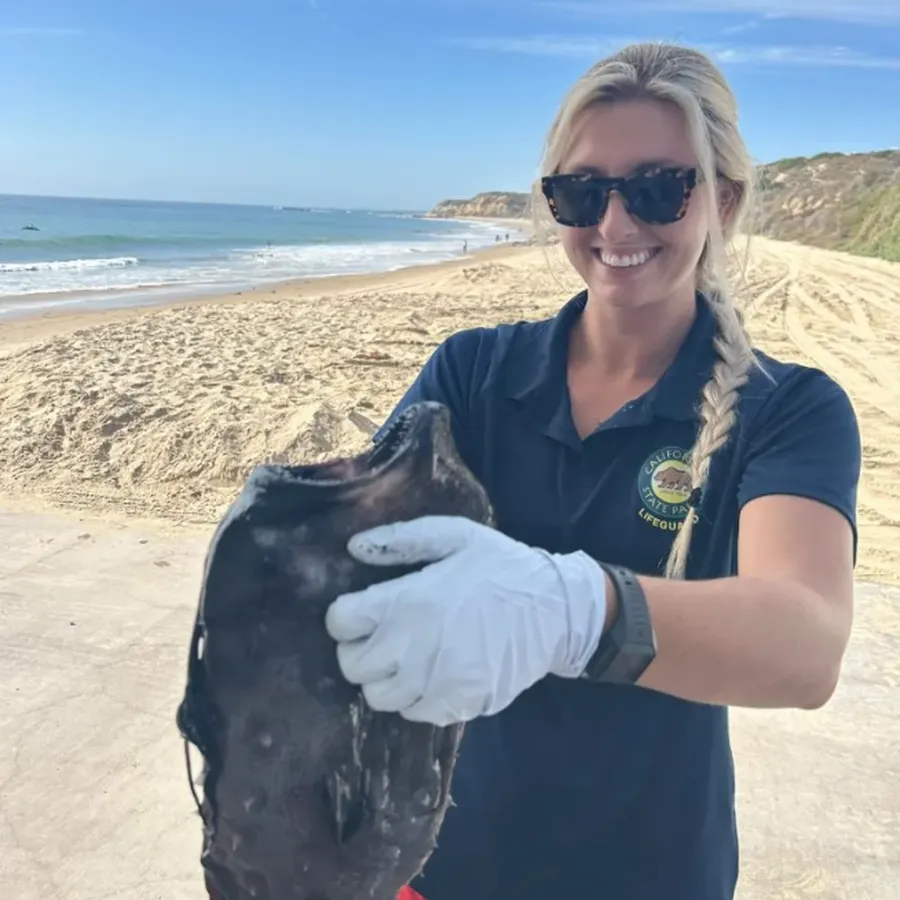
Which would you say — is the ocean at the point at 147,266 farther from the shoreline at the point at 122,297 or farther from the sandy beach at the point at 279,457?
the sandy beach at the point at 279,457

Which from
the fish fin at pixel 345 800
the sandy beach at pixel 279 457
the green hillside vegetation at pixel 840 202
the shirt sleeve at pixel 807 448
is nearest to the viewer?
the fish fin at pixel 345 800

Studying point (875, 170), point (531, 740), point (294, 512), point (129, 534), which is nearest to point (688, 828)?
point (531, 740)

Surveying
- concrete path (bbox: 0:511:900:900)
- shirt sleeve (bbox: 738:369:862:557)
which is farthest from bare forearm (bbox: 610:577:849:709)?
concrete path (bbox: 0:511:900:900)

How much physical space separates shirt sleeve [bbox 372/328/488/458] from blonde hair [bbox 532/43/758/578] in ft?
1.30

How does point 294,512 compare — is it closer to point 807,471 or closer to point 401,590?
point 401,590

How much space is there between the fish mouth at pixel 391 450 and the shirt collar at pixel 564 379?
50 centimetres

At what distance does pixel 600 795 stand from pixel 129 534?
4314 millimetres

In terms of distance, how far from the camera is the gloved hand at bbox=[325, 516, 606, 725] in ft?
3.72

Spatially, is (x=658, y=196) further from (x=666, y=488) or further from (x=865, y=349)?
(x=865, y=349)

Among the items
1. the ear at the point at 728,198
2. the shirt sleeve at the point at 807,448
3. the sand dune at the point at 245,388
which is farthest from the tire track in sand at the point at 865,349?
the shirt sleeve at the point at 807,448

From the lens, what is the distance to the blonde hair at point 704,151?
1566 mm

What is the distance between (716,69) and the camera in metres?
1.72

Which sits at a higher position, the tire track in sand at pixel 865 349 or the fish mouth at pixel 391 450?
the fish mouth at pixel 391 450

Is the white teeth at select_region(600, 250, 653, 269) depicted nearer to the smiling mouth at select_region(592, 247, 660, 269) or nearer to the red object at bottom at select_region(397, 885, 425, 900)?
the smiling mouth at select_region(592, 247, 660, 269)
